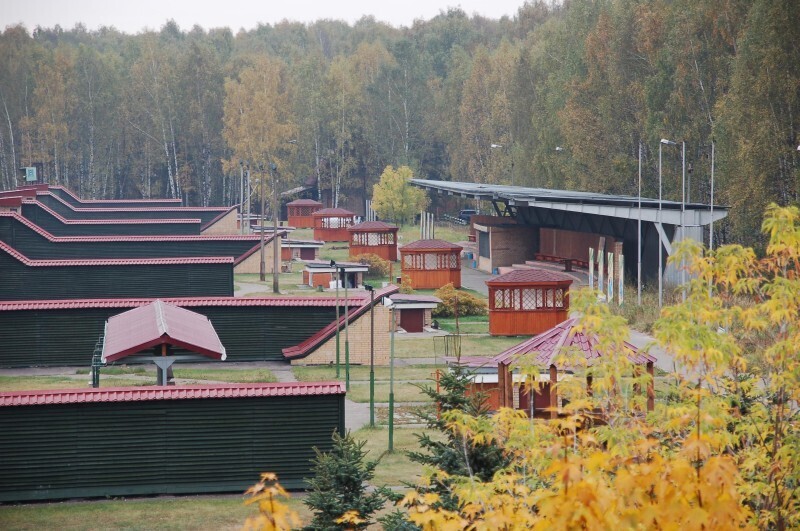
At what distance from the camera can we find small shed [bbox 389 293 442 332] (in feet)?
160

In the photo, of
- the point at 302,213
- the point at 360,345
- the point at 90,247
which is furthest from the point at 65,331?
the point at 302,213

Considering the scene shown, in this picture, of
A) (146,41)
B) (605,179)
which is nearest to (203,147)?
(146,41)

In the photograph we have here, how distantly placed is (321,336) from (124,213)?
5076cm

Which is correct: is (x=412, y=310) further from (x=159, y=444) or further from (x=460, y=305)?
(x=159, y=444)

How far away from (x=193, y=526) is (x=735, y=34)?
1887 inches

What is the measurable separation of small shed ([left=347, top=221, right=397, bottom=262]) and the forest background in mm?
13716

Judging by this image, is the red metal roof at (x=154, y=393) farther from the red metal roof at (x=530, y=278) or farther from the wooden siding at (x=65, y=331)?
the red metal roof at (x=530, y=278)

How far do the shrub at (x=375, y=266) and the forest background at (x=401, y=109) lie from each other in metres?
15.5

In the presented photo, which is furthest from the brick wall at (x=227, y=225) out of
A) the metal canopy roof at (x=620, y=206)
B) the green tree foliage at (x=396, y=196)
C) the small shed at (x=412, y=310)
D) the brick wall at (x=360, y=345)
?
the brick wall at (x=360, y=345)

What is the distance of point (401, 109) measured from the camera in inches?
4840

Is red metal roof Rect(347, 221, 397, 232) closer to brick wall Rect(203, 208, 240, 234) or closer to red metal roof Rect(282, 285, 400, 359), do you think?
brick wall Rect(203, 208, 240, 234)

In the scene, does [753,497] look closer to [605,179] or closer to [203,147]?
[605,179]

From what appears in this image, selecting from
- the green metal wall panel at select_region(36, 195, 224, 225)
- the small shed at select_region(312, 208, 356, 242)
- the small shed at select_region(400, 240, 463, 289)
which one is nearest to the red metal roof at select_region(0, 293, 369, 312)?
the small shed at select_region(400, 240, 463, 289)

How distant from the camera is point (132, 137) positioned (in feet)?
412
